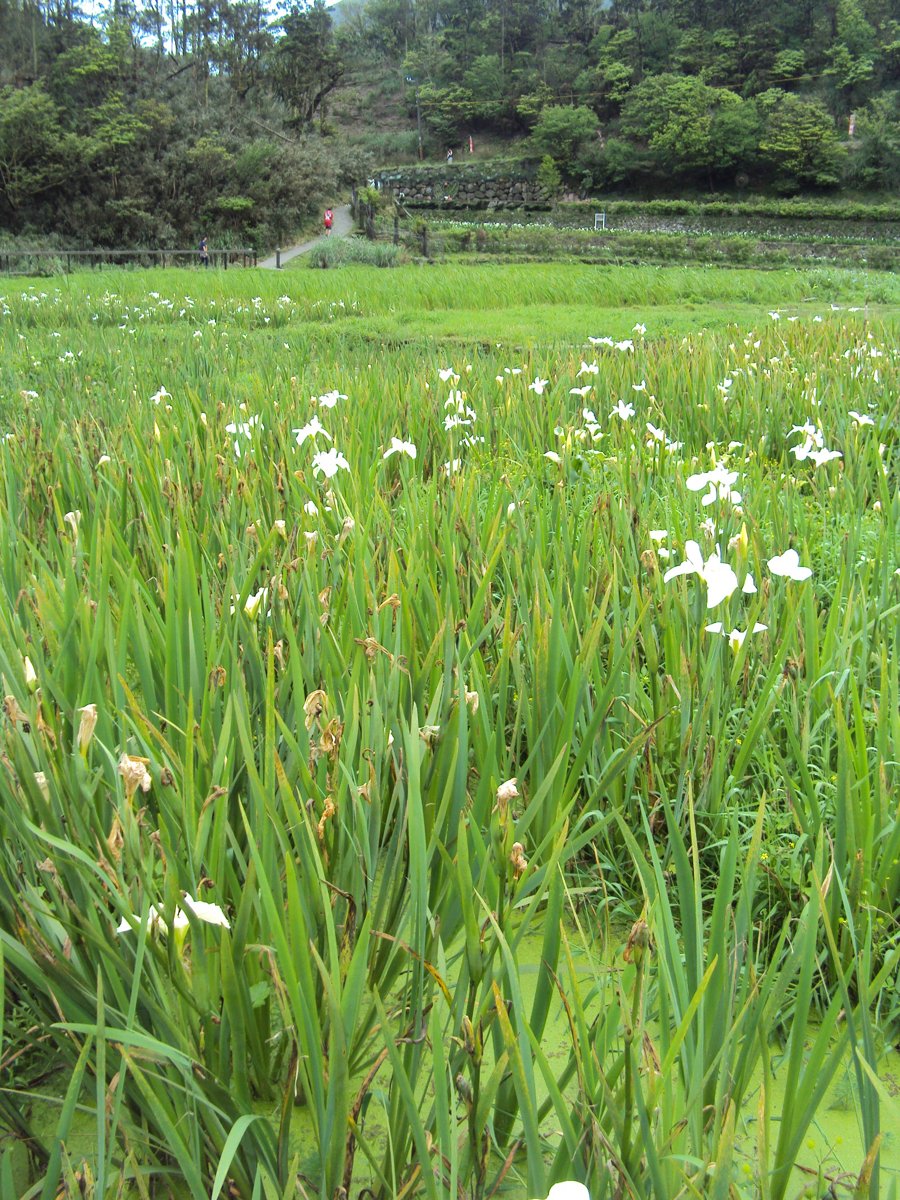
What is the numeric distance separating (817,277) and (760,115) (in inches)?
1185

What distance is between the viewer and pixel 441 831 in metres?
1.18

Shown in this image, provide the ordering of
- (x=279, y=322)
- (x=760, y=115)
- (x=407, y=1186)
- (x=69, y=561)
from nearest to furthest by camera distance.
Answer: (x=407, y=1186) < (x=69, y=561) < (x=279, y=322) < (x=760, y=115)

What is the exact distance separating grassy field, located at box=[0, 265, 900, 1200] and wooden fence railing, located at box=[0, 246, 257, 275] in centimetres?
1606

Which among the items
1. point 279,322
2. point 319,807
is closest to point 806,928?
point 319,807

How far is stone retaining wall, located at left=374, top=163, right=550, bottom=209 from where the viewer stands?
3372cm

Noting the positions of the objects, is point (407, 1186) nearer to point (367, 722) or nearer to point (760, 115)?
point (367, 722)

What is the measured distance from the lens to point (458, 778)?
112 centimetres

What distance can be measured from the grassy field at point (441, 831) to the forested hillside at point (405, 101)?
25.9 m

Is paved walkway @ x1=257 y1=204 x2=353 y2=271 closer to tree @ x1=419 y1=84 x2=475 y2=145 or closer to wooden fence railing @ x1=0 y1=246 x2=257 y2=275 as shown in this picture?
wooden fence railing @ x1=0 y1=246 x2=257 y2=275

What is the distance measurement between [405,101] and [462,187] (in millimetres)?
20732

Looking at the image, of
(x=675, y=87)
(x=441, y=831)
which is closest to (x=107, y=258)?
(x=441, y=831)

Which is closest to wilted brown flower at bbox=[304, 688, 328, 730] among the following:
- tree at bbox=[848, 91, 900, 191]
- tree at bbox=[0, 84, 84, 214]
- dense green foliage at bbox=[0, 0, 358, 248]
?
dense green foliage at bbox=[0, 0, 358, 248]

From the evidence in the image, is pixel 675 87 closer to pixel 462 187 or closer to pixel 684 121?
→ pixel 684 121

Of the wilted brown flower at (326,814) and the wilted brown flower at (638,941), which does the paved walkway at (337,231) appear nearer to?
the wilted brown flower at (326,814)
